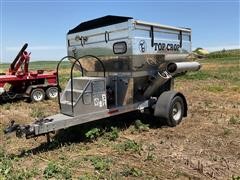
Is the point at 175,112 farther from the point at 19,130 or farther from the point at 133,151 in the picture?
the point at 19,130

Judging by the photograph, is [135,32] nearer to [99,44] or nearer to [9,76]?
[99,44]

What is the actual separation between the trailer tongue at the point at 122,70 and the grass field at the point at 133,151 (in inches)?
20.3

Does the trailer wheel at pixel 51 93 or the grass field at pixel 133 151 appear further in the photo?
the trailer wheel at pixel 51 93

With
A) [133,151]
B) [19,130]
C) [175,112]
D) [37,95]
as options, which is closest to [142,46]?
[175,112]

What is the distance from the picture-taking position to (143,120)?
8.91 meters

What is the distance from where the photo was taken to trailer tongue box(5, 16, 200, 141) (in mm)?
6914

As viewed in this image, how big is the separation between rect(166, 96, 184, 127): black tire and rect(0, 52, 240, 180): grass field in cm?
17

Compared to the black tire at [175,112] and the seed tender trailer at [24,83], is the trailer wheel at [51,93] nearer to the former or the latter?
the seed tender trailer at [24,83]

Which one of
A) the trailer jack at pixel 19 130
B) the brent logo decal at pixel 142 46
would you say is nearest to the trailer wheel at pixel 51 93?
the brent logo decal at pixel 142 46

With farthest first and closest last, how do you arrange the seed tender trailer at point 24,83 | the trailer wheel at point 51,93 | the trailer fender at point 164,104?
the trailer wheel at point 51,93
the seed tender trailer at point 24,83
the trailer fender at point 164,104

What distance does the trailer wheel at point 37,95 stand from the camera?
43.0 feet

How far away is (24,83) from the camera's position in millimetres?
13273

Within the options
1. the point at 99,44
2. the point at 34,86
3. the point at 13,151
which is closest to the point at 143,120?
the point at 99,44

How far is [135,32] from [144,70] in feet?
3.56
